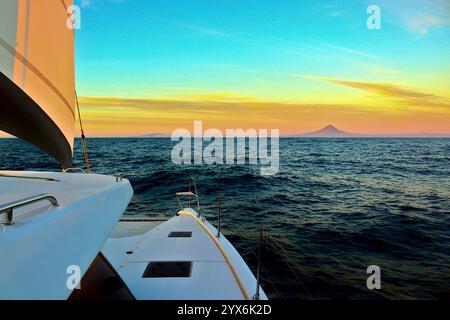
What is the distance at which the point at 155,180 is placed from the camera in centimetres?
2200

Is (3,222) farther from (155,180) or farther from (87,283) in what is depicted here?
(155,180)

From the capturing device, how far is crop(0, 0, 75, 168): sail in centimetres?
354

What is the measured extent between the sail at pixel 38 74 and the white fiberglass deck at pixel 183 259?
228 cm

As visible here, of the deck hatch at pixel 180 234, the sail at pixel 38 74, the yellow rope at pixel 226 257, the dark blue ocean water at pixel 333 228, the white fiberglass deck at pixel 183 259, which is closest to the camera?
the sail at pixel 38 74

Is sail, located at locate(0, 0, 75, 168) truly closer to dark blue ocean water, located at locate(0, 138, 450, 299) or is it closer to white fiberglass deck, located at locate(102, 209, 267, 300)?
white fiberglass deck, located at locate(102, 209, 267, 300)

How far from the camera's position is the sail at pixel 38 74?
354 cm

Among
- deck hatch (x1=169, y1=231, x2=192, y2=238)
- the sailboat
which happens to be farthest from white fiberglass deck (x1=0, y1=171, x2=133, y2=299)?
deck hatch (x1=169, y1=231, x2=192, y2=238)

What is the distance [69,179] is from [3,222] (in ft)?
7.71

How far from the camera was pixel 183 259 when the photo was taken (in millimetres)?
5406

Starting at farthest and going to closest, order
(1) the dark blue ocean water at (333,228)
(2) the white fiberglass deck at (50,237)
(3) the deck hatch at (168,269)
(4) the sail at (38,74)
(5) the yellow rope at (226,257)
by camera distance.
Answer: (1) the dark blue ocean water at (333,228), (3) the deck hatch at (168,269), (5) the yellow rope at (226,257), (4) the sail at (38,74), (2) the white fiberglass deck at (50,237)

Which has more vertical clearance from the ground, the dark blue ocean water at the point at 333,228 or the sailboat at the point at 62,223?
the sailboat at the point at 62,223

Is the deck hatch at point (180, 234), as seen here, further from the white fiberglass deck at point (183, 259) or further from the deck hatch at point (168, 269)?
the deck hatch at point (168, 269)

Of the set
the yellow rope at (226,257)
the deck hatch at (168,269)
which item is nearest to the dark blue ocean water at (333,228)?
the yellow rope at (226,257)
